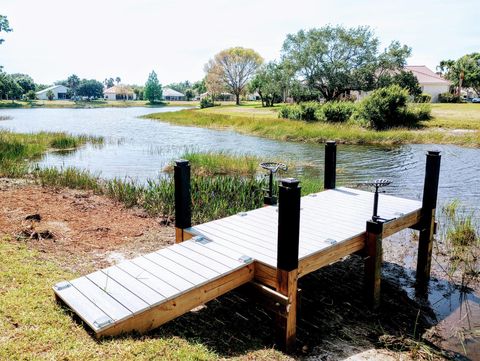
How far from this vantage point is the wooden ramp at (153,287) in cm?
342

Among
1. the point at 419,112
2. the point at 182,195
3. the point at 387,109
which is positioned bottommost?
the point at 182,195

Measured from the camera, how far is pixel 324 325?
461cm

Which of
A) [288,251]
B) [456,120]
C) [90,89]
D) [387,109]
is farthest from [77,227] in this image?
[90,89]

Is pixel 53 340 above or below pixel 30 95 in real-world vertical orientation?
below

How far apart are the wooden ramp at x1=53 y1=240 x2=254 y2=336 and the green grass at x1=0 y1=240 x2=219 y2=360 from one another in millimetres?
124

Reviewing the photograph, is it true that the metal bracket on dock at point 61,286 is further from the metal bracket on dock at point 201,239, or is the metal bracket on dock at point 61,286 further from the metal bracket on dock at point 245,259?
the metal bracket on dock at point 245,259

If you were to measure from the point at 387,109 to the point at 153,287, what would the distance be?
78.5 feet

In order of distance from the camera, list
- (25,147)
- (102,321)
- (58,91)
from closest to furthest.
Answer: (102,321) < (25,147) < (58,91)

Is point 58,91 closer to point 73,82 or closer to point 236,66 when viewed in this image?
point 73,82

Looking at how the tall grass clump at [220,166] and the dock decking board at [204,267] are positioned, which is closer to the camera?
the dock decking board at [204,267]

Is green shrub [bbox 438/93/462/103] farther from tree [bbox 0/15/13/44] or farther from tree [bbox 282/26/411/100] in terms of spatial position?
tree [bbox 0/15/13/44]

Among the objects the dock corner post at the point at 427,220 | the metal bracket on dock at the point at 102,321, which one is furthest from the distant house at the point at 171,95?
the metal bracket on dock at the point at 102,321

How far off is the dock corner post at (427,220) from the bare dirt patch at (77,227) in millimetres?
3908

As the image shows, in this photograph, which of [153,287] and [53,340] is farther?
[153,287]
